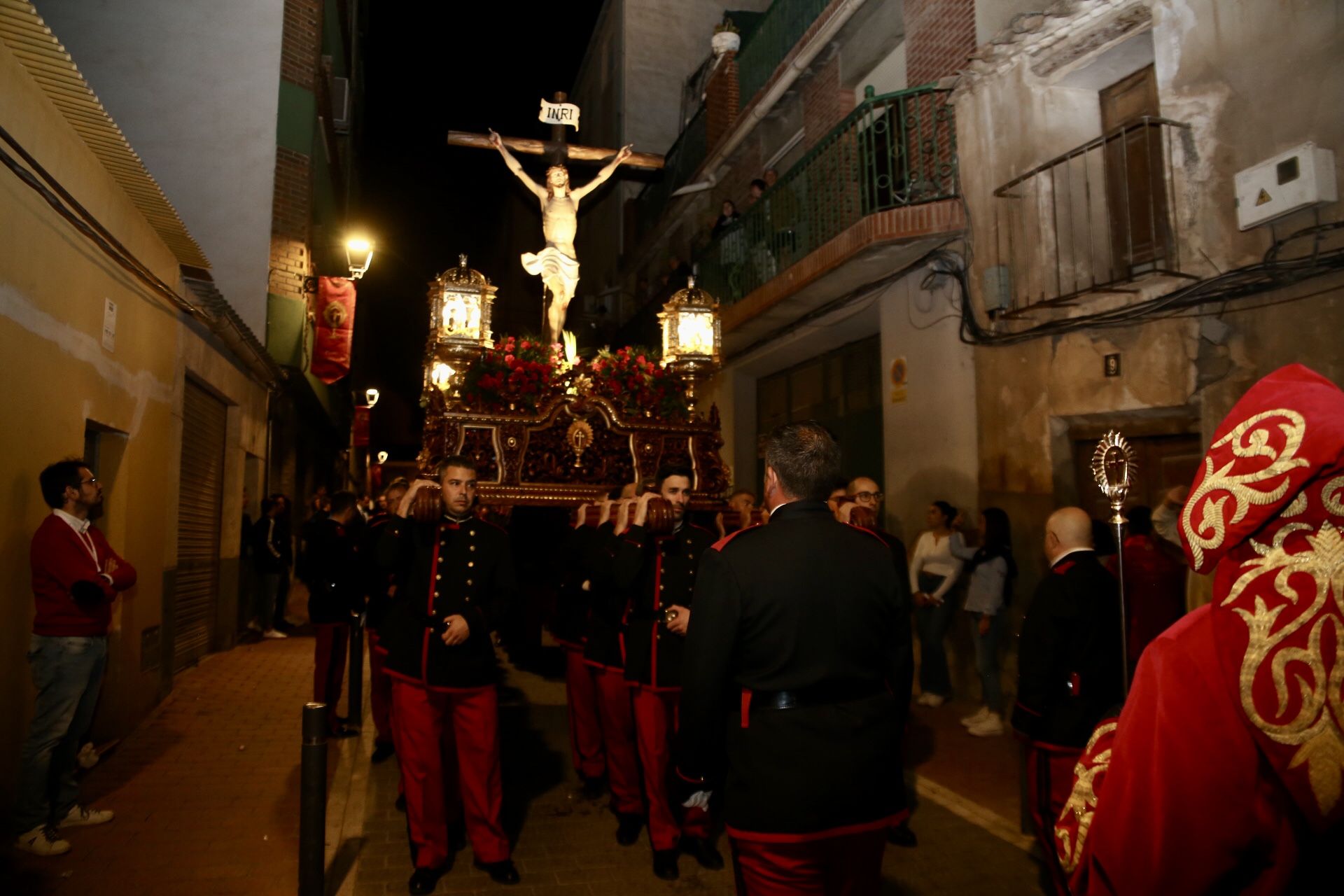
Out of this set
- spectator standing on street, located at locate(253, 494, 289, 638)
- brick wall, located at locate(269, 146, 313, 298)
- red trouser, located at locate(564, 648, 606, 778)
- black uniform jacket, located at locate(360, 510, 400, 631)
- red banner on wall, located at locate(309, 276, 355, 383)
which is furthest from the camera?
red banner on wall, located at locate(309, 276, 355, 383)

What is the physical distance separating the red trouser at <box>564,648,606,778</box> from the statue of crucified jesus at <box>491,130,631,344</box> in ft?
12.1

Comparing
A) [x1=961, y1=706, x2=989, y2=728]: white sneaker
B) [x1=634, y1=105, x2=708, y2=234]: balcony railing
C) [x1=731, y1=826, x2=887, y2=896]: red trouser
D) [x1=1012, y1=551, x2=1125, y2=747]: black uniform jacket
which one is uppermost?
[x1=634, y1=105, x2=708, y2=234]: balcony railing

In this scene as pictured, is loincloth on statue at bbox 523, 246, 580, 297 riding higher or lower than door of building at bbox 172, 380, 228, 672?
higher

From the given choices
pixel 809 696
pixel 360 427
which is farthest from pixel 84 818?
pixel 360 427

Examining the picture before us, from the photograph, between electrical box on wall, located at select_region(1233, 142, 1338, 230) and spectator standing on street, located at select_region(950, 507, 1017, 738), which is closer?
electrical box on wall, located at select_region(1233, 142, 1338, 230)

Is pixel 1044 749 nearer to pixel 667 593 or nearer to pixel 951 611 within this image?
pixel 667 593

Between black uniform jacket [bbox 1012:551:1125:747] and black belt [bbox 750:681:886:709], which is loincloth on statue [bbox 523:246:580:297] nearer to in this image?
black uniform jacket [bbox 1012:551:1125:747]

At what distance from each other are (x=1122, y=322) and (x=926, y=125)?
144 inches

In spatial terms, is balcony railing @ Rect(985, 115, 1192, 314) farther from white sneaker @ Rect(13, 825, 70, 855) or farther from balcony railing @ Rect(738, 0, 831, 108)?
white sneaker @ Rect(13, 825, 70, 855)

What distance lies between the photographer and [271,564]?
11930 mm

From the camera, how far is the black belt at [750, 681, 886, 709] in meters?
2.57

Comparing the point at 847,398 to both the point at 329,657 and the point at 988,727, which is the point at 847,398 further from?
the point at 329,657

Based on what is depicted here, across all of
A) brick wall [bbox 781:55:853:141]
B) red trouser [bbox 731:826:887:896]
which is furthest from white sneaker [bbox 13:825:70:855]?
brick wall [bbox 781:55:853:141]

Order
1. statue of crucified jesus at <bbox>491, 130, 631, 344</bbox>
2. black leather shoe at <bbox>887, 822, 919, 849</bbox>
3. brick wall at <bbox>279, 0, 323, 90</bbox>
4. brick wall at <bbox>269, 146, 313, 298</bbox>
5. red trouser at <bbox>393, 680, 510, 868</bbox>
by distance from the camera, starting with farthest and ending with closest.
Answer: brick wall at <bbox>279, 0, 323, 90</bbox> < brick wall at <bbox>269, 146, 313, 298</bbox> < statue of crucified jesus at <bbox>491, 130, 631, 344</bbox> < black leather shoe at <bbox>887, 822, 919, 849</bbox> < red trouser at <bbox>393, 680, 510, 868</bbox>
